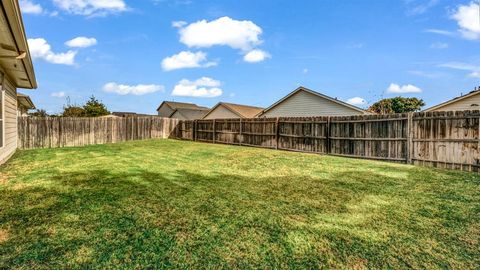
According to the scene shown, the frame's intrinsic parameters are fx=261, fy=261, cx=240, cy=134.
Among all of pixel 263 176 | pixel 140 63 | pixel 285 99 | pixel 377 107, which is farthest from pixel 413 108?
pixel 263 176

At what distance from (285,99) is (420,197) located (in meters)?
16.4

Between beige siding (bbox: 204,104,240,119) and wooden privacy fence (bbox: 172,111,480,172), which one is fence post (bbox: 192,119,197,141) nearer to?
wooden privacy fence (bbox: 172,111,480,172)

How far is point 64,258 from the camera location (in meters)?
2.49

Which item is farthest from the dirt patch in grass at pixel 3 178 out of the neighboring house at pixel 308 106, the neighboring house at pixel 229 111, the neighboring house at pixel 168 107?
the neighboring house at pixel 168 107

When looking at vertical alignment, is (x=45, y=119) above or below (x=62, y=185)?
above

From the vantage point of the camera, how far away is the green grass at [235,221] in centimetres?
257

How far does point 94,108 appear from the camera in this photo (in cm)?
3362

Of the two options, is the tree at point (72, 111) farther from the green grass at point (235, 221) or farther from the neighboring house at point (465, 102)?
the neighboring house at point (465, 102)

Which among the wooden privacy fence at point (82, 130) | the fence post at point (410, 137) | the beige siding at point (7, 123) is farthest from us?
the wooden privacy fence at point (82, 130)

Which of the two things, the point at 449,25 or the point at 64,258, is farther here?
the point at 449,25

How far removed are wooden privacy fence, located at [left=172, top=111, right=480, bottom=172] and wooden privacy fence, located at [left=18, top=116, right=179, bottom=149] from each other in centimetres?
736

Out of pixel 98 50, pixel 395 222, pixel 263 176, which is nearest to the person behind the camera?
pixel 395 222

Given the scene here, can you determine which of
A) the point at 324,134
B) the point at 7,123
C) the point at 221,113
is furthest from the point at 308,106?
the point at 7,123

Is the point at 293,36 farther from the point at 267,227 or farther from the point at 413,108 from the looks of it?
the point at 413,108
